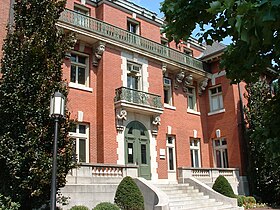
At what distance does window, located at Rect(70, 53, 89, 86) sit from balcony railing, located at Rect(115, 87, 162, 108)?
70.4 inches

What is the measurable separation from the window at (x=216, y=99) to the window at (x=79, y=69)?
986 centimetres

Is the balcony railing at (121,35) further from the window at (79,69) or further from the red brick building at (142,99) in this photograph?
the window at (79,69)

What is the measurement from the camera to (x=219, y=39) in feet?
18.6

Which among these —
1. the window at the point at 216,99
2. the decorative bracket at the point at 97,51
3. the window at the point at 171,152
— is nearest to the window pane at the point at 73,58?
the decorative bracket at the point at 97,51

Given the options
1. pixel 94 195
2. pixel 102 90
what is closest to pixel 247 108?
pixel 102 90

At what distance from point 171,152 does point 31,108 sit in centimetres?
1148

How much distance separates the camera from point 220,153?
2120cm

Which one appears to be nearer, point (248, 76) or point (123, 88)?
point (248, 76)

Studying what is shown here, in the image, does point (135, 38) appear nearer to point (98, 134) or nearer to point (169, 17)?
point (98, 134)

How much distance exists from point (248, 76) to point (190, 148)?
15368 mm

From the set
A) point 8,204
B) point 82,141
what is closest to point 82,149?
point 82,141

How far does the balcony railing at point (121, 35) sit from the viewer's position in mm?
15414

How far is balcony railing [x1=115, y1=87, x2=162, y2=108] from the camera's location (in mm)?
16141

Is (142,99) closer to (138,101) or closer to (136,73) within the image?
(138,101)
